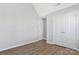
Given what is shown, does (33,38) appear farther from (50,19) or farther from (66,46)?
(66,46)

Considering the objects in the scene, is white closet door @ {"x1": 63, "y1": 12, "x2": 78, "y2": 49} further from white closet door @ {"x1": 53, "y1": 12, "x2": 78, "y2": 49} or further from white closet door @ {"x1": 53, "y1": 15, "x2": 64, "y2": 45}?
white closet door @ {"x1": 53, "y1": 15, "x2": 64, "y2": 45}

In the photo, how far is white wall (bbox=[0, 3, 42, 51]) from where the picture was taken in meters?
4.40

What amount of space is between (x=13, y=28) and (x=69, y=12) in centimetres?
275

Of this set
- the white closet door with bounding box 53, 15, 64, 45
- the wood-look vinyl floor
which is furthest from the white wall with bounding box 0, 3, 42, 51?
the white closet door with bounding box 53, 15, 64, 45

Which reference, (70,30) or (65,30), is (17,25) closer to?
(65,30)

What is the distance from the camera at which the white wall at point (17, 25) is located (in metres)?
4.40

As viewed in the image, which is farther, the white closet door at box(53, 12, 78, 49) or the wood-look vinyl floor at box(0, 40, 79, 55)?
the white closet door at box(53, 12, 78, 49)

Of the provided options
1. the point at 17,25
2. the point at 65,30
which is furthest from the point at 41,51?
the point at 17,25

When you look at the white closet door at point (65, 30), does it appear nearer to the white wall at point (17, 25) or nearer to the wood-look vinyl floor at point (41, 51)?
the wood-look vinyl floor at point (41, 51)

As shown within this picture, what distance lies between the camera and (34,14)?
22.4 ft

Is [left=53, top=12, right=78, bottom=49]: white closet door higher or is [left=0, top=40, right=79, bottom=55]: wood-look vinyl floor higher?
[left=53, top=12, right=78, bottom=49]: white closet door

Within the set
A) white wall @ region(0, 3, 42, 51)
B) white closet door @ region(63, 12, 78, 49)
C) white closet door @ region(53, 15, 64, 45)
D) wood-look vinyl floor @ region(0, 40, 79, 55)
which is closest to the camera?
wood-look vinyl floor @ region(0, 40, 79, 55)

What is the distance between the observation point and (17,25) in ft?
17.1
